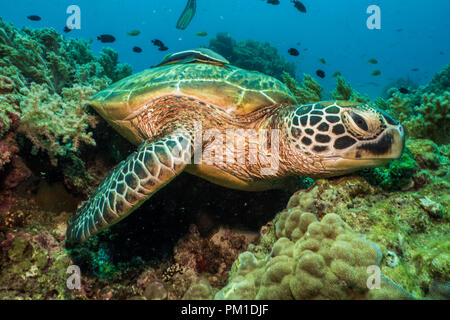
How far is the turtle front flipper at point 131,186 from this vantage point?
171cm

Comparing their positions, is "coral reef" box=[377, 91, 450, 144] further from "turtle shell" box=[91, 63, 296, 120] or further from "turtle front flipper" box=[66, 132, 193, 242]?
"turtle front flipper" box=[66, 132, 193, 242]

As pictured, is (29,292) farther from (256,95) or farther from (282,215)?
(256,95)

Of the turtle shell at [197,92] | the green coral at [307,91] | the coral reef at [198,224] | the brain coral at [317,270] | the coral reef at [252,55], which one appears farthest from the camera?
the coral reef at [252,55]

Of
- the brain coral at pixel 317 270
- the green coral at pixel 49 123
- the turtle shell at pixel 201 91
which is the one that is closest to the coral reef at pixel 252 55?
the turtle shell at pixel 201 91

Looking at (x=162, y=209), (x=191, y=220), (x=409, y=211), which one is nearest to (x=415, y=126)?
(x=409, y=211)

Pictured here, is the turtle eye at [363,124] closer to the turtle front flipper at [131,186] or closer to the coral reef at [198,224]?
the coral reef at [198,224]

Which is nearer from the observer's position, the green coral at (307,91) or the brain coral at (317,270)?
the brain coral at (317,270)

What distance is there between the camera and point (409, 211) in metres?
1.63

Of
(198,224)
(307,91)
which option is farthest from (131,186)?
(307,91)

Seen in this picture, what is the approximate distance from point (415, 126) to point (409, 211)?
93.3 inches

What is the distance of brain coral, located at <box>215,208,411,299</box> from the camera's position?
3.61ft

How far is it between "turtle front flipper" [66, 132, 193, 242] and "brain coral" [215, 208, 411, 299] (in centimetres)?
87

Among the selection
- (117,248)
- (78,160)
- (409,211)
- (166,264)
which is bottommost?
(166,264)

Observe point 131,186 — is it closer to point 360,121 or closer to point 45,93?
point 45,93
